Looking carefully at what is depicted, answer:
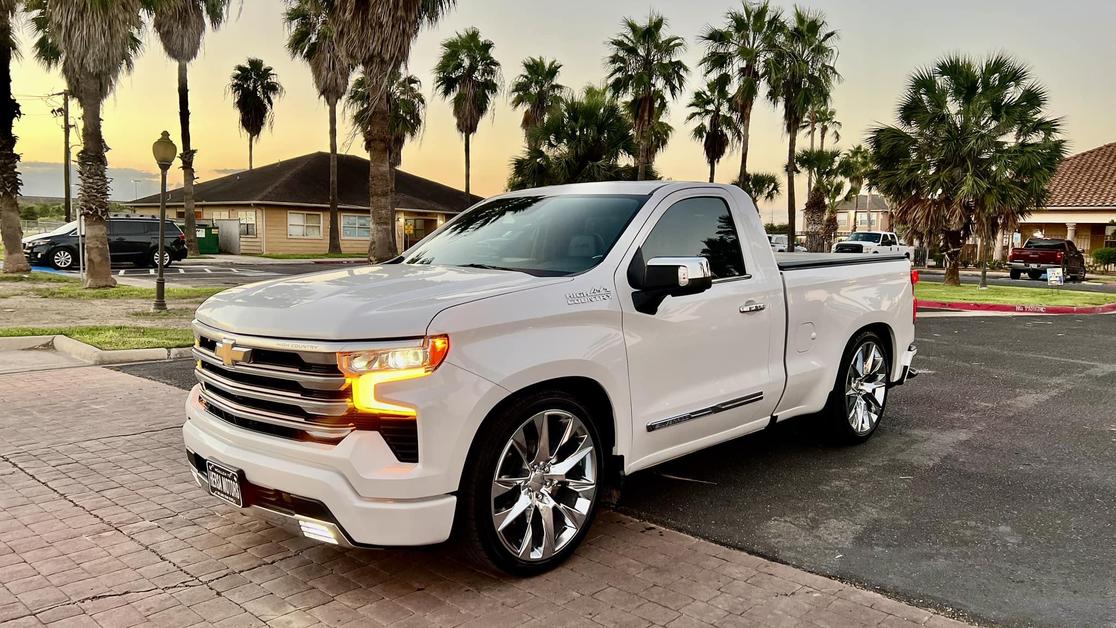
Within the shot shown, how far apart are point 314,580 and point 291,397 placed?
3.15 ft

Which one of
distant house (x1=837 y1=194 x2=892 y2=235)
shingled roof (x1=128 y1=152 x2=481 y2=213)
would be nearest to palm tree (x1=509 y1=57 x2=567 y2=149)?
shingled roof (x1=128 y1=152 x2=481 y2=213)

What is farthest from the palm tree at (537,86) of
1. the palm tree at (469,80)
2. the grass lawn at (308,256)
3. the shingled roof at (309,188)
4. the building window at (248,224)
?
the building window at (248,224)

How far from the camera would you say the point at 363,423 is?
130 inches

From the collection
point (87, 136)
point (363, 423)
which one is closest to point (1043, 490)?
point (363, 423)

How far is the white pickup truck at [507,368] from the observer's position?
330 cm

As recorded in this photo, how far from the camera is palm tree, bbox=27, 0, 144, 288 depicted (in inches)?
653

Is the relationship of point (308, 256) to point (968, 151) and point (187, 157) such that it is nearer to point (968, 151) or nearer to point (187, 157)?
point (187, 157)

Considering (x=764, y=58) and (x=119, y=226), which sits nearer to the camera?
(x=119, y=226)

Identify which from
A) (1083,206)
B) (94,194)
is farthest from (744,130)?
(94,194)

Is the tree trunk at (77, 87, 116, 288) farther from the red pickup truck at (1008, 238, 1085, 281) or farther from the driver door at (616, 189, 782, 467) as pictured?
the red pickup truck at (1008, 238, 1085, 281)

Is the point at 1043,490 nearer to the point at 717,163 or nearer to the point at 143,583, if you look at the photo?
the point at 143,583

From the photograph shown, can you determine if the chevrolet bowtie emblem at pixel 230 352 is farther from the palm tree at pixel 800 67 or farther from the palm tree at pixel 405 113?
the palm tree at pixel 405 113

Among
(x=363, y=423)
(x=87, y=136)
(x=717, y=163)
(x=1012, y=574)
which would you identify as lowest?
(x=1012, y=574)

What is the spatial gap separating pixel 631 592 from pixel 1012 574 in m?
1.91
